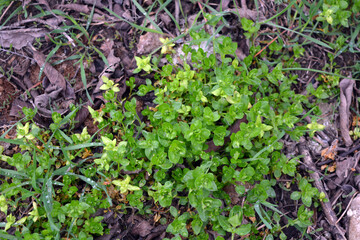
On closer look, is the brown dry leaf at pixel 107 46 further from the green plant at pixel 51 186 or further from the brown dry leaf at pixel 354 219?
the brown dry leaf at pixel 354 219

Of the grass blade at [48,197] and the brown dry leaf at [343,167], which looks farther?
the brown dry leaf at [343,167]

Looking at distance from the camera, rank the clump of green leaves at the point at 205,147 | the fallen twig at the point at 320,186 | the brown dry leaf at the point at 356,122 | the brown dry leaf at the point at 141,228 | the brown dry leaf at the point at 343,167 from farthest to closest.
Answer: the brown dry leaf at the point at 356,122 < the brown dry leaf at the point at 343,167 < the fallen twig at the point at 320,186 < the brown dry leaf at the point at 141,228 < the clump of green leaves at the point at 205,147

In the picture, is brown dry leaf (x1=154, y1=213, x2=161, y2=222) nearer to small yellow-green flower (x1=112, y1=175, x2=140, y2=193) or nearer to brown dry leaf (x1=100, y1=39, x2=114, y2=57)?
small yellow-green flower (x1=112, y1=175, x2=140, y2=193)

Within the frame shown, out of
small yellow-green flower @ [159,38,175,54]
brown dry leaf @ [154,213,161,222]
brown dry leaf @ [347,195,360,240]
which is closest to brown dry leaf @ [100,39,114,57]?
small yellow-green flower @ [159,38,175,54]

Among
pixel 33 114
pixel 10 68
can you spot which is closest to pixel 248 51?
pixel 33 114

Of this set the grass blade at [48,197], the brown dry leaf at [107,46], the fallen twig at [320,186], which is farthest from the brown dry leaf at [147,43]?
the fallen twig at [320,186]

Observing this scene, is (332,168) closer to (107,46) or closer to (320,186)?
(320,186)

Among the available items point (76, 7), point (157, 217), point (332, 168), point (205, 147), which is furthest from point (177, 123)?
point (76, 7)

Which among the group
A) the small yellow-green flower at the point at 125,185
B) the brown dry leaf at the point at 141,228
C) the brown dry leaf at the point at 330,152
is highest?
the small yellow-green flower at the point at 125,185
